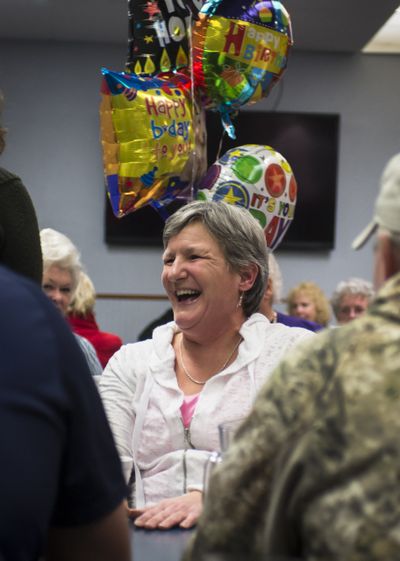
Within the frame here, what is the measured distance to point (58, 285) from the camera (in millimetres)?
3551

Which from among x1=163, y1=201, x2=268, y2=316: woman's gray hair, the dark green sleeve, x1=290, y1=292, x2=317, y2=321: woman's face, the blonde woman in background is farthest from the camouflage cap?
x1=290, y1=292, x2=317, y2=321: woman's face

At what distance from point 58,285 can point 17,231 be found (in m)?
1.67

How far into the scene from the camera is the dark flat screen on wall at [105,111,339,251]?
717 centimetres

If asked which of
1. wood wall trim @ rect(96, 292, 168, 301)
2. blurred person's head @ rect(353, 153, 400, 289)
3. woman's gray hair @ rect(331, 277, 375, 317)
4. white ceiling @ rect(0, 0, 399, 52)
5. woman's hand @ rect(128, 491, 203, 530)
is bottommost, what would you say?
wood wall trim @ rect(96, 292, 168, 301)

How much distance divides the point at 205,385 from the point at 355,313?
336cm

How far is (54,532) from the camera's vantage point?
42.3 inches

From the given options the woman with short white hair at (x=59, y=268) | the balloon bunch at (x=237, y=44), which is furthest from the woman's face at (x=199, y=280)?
the woman with short white hair at (x=59, y=268)

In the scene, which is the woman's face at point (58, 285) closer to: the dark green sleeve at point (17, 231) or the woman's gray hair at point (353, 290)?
the dark green sleeve at point (17, 231)

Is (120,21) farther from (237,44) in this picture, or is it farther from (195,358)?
(195,358)

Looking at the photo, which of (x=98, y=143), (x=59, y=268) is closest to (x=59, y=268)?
(x=59, y=268)

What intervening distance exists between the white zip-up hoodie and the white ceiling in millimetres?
4153

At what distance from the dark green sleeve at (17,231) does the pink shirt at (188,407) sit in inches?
22.4

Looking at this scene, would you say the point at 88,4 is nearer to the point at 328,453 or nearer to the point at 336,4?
the point at 336,4

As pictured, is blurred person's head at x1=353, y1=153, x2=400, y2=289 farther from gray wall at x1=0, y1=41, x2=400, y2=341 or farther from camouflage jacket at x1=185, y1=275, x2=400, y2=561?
gray wall at x1=0, y1=41, x2=400, y2=341
